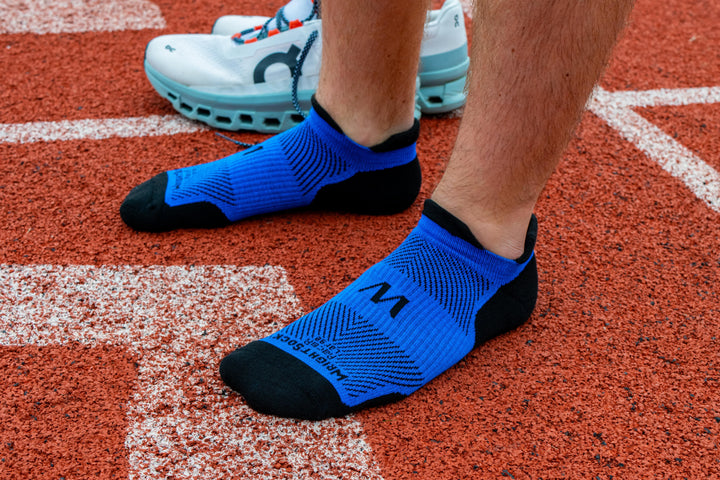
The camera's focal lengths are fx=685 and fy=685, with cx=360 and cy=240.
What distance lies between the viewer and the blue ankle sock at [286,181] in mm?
1570

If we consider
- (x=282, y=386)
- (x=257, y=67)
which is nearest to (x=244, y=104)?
(x=257, y=67)

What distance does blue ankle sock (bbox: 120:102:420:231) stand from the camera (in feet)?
5.15

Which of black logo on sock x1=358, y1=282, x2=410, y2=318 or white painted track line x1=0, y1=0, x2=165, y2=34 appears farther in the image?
white painted track line x1=0, y1=0, x2=165, y2=34

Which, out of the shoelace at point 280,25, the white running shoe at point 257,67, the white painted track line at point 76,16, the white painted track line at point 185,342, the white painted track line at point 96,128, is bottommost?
the white painted track line at point 185,342

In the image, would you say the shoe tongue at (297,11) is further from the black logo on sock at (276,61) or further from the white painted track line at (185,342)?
the white painted track line at (185,342)

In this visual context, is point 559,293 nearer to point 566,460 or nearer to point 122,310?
point 566,460

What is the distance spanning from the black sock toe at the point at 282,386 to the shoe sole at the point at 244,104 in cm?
100

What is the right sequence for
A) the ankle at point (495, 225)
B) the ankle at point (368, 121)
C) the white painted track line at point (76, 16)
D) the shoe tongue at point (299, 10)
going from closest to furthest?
1. the ankle at point (495, 225)
2. the ankle at point (368, 121)
3. the shoe tongue at point (299, 10)
4. the white painted track line at point (76, 16)

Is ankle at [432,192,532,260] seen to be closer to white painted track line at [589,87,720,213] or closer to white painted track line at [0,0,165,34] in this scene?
white painted track line at [589,87,720,213]

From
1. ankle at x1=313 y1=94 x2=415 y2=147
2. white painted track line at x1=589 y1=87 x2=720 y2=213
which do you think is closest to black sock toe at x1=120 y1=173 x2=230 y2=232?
ankle at x1=313 y1=94 x2=415 y2=147

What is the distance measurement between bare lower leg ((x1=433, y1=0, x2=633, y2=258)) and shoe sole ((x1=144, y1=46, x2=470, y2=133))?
0.83 meters

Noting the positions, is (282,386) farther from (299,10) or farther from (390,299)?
(299,10)

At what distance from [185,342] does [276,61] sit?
3.17 ft

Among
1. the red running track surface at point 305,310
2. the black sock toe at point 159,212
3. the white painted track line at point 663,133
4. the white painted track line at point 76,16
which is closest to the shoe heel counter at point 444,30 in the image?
the red running track surface at point 305,310
